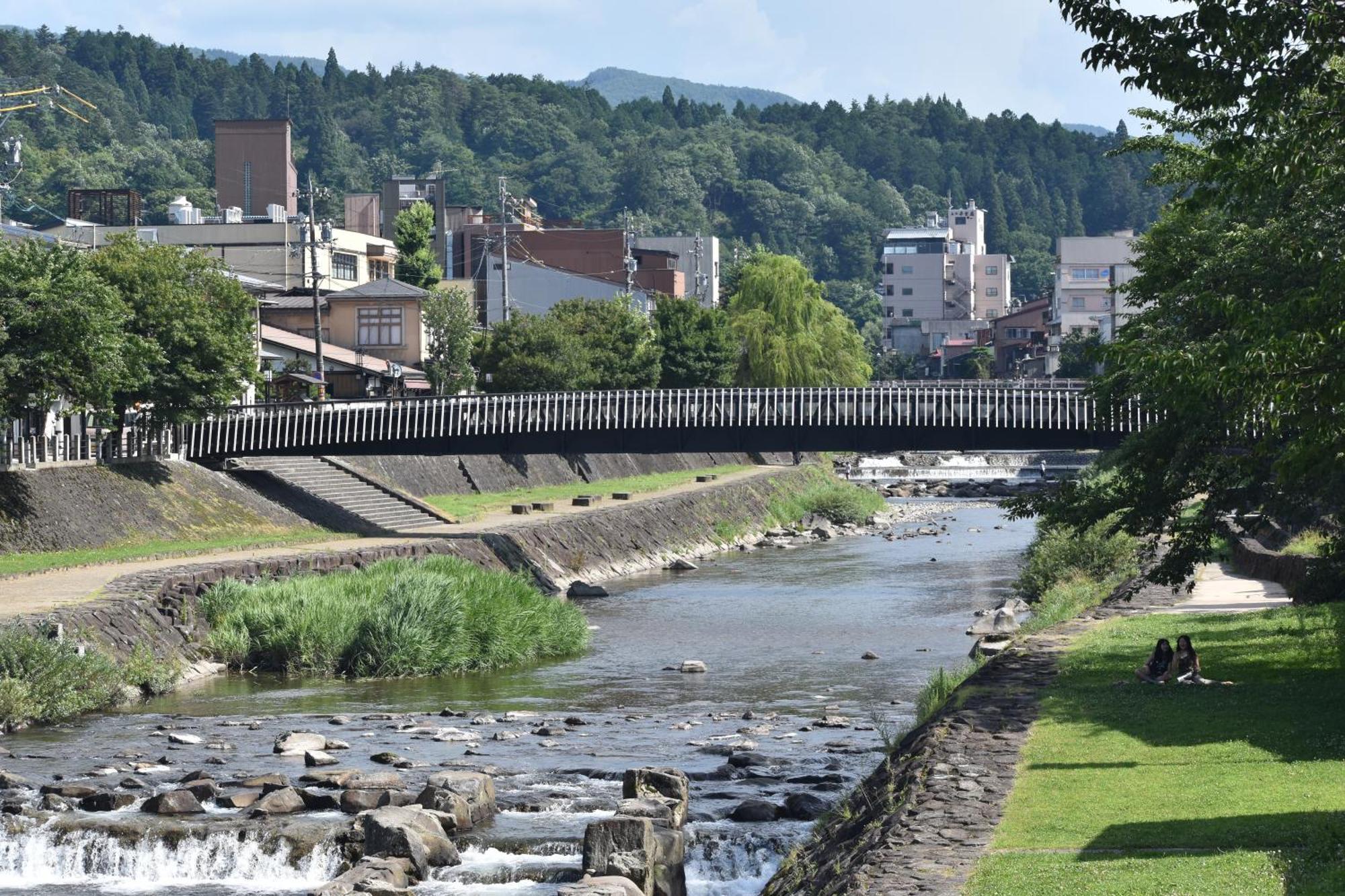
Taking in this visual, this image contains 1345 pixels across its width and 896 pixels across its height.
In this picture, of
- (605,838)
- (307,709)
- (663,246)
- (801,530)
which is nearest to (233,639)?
(307,709)

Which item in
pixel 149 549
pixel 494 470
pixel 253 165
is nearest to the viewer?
pixel 149 549

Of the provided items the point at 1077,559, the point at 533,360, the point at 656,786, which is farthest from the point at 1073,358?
the point at 656,786

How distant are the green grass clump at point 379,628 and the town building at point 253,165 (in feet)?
317

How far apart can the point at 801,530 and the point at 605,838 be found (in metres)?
62.9

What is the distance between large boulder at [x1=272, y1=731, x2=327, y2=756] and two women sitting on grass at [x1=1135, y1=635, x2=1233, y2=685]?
13752mm

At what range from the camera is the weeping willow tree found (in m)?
102

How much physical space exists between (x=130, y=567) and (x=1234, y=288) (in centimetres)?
2935

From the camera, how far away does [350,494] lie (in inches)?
2559

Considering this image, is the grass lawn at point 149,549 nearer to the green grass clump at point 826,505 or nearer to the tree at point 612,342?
the tree at point 612,342

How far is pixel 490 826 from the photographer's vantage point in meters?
23.9

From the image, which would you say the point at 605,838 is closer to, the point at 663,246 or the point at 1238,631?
the point at 1238,631

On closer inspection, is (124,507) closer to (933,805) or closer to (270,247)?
(933,805)

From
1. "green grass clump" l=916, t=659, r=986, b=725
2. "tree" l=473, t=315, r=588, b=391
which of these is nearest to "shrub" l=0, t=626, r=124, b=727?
"green grass clump" l=916, t=659, r=986, b=725

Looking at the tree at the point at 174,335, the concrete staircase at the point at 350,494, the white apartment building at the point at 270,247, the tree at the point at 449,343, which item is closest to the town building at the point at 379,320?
the tree at the point at 449,343
